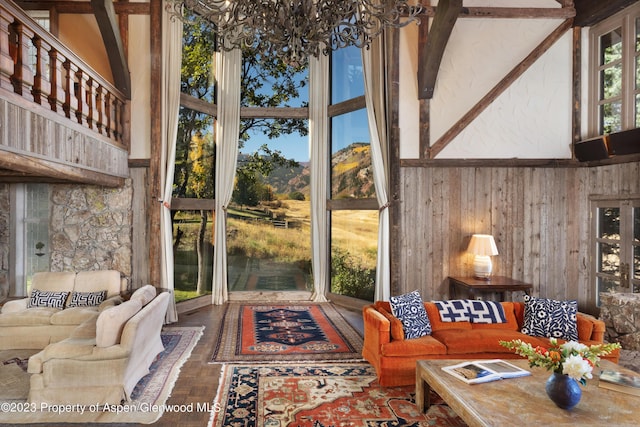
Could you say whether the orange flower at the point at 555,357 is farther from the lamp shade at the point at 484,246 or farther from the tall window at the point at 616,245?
the tall window at the point at 616,245

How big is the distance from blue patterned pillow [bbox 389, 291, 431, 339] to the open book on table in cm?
75

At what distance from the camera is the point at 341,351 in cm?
462

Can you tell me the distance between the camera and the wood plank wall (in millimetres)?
5770

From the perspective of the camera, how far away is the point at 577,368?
2.37m

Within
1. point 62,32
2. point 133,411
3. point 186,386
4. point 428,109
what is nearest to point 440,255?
point 428,109

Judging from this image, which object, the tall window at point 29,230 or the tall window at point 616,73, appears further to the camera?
the tall window at point 29,230

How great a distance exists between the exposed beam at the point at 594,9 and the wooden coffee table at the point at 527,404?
15.5 feet

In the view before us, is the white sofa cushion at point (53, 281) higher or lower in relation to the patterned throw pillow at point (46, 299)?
higher

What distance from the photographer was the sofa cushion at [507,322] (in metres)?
4.18

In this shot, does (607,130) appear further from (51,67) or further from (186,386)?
(51,67)

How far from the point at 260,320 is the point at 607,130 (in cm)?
544

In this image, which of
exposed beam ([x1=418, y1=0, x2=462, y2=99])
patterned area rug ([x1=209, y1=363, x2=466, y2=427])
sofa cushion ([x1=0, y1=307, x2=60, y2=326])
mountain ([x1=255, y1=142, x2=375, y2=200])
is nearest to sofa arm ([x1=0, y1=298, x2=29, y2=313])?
sofa cushion ([x1=0, y1=307, x2=60, y2=326])

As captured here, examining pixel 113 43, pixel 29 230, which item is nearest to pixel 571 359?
pixel 113 43

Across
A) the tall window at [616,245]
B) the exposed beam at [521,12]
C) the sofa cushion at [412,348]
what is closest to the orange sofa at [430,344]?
the sofa cushion at [412,348]
